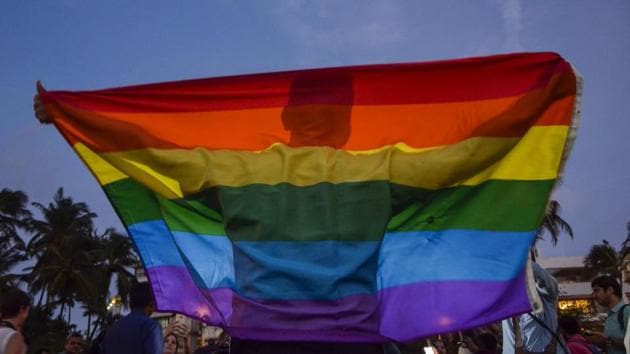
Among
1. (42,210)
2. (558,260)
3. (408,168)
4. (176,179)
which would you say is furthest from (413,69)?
(558,260)

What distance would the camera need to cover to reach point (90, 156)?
3268 millimetres

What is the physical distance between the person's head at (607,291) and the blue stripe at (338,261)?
3.20m

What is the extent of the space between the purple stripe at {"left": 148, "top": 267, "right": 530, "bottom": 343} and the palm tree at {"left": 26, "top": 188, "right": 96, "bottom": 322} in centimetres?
3943

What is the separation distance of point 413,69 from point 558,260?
61.7 metres

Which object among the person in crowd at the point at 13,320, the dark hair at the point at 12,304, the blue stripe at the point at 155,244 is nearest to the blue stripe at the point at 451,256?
the blue stripe at the point at 155,244

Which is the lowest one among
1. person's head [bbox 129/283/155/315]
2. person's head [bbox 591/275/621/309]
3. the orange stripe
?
person's head [bbox 129/283/155/315]

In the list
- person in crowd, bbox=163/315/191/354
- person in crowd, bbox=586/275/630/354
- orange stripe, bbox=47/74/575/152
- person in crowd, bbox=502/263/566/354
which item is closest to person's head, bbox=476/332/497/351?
person in crowd, bbox=586/275/630/354

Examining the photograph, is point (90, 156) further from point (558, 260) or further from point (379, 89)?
point (558, 260)

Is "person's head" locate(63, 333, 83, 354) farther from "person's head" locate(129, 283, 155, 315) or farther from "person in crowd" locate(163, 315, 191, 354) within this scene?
"person's head" locate(129, 283, 155, 315)

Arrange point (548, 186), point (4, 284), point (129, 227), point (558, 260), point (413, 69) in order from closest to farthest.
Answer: point (548, 186) < point (129, 227) < point (413, 69) < point (4, 284) < point (558, 260)

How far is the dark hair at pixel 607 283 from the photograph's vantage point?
5.41 m

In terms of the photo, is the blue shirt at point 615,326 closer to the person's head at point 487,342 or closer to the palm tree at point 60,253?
the person's head at point 487,342

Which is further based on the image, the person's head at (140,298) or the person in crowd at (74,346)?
the person in crowd at (74,346)

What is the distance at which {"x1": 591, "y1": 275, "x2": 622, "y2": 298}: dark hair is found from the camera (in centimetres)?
541
